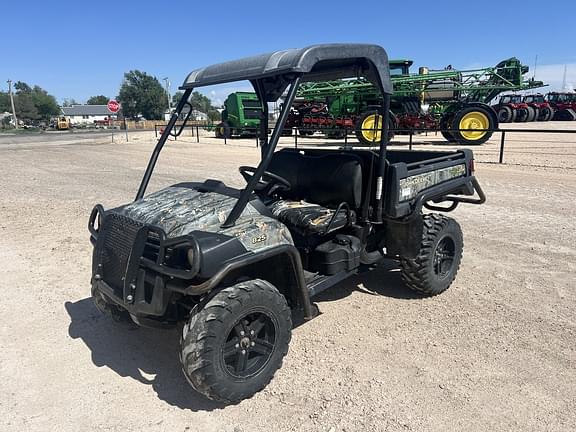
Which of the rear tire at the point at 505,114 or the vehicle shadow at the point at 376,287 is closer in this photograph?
the vehicle shadow at the point at 376,287

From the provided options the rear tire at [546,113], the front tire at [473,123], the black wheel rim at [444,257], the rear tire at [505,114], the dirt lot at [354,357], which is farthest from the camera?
Result: the rear tire at [546,113]

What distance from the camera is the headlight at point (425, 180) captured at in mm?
3607

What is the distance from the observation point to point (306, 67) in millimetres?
2674

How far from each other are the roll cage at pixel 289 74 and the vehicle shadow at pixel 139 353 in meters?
1.04

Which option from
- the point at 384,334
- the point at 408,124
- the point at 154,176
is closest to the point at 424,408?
the point at 384,334

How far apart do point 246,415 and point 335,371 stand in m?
0.67

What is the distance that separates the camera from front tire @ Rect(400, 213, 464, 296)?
3834 millimetres

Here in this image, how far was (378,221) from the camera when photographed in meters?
3.55

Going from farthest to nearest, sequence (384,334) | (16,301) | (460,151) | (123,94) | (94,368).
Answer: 1. (123,94)
2. (460,151)
3. (16,301)
4. (384,334)
5. (94,368)

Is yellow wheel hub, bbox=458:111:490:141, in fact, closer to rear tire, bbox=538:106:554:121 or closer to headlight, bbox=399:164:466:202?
headlight, bbox=399:164:466:202

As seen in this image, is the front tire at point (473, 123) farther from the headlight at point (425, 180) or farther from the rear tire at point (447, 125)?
the headlight at point (425, 180)

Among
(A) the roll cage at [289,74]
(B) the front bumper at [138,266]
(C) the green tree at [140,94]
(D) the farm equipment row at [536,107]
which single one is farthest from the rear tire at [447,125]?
(C) the green tree at [140,94]

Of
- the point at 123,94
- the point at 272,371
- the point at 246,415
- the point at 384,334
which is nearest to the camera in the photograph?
the point at 246,415

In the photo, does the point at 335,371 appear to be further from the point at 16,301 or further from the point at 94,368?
the point at 16,301
